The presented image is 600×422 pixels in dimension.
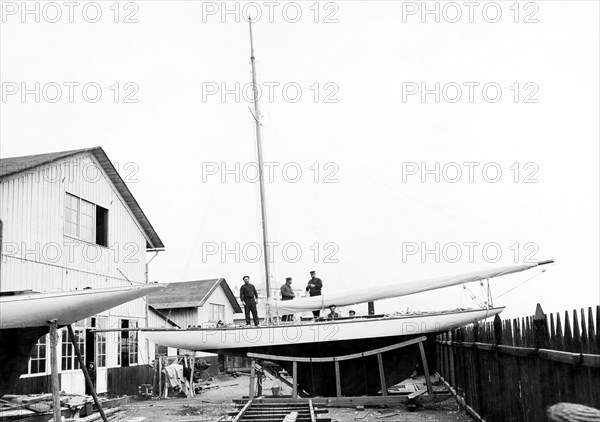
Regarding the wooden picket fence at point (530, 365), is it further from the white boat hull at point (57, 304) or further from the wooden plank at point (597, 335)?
the white boat hull at point (57, 304)

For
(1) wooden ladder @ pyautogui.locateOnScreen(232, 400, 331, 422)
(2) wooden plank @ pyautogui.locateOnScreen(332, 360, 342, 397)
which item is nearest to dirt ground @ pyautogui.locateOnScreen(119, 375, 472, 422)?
(1) wooden ladder @ pyautogui.locateOnScreen(232, 400, 331, 422)

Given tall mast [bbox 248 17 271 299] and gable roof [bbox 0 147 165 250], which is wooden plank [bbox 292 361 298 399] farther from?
gable roof [bbox 0 147 165 250]

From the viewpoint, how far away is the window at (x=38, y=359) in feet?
51.1

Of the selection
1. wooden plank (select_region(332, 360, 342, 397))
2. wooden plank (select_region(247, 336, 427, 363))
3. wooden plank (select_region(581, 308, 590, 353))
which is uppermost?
wooden plank (select_region(581, 308, 590, 353))

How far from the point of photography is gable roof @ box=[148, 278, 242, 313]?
34219 millimetres

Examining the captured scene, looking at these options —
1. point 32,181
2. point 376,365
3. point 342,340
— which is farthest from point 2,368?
point 376,365

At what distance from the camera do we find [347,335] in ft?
50.6

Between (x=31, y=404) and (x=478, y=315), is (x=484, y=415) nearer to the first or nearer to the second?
(x=478, y=315)

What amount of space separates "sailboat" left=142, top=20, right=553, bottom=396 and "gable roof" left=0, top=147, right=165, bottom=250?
5.28 m

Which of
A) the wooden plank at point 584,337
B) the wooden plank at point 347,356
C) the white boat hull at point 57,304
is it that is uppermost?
the white boat hull at point 57,304

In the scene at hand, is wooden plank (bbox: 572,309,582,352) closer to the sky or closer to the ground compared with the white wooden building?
closer to the ground

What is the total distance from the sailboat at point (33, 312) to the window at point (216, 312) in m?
26.6

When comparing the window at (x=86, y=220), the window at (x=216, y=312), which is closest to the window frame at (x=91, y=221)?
the window at (x=86, y=220)

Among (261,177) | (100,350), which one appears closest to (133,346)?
(100,350)
